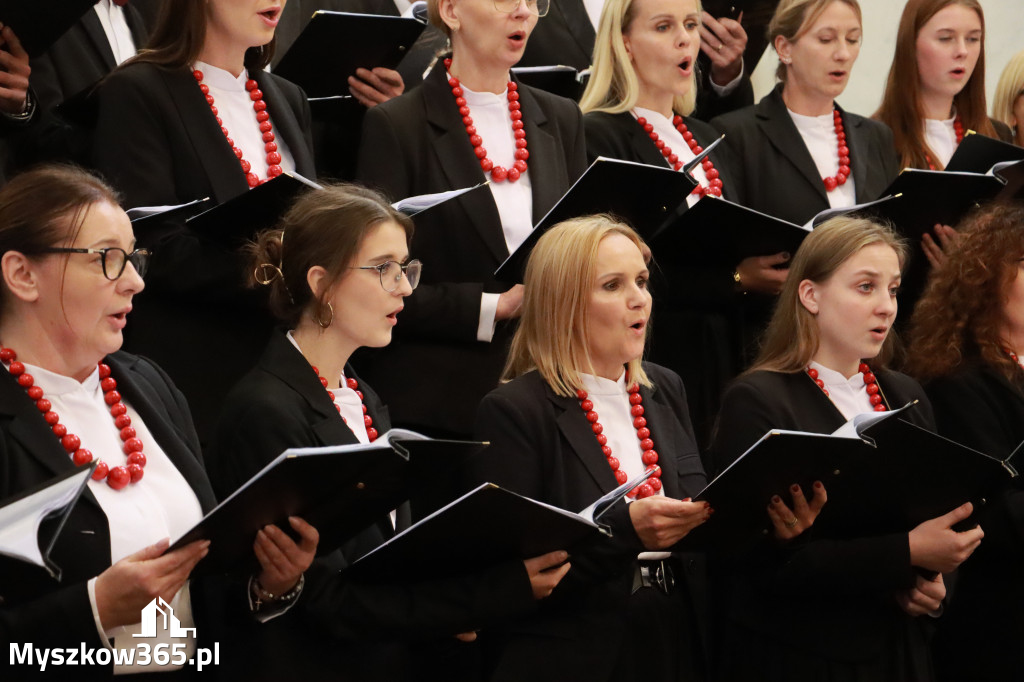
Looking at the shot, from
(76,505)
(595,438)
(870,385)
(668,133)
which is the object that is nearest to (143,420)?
(76,505)

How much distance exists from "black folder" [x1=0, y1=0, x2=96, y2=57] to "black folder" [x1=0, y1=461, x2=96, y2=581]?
4.48 ft

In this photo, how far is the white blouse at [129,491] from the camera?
2.53 metres

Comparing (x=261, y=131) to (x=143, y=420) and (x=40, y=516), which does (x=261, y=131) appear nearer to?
(x=143, y=420)

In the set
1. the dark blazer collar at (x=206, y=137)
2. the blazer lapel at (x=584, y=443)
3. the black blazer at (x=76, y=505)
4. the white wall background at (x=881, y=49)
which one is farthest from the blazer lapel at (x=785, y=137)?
the black blazer at (x=76, y=505)


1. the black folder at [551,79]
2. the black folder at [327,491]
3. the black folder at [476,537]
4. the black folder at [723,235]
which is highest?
the black folder at [551,79]

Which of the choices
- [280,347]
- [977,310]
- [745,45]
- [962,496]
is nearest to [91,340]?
[280,347]

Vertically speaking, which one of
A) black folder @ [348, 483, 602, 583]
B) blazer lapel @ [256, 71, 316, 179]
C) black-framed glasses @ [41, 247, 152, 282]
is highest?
blazer lapel @ [256, 71, 316, 179]

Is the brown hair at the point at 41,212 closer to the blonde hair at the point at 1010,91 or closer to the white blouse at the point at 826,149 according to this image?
the white blouse at the point at 826,149

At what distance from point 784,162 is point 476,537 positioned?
7.41 feet

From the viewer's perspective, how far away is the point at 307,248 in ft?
10.1

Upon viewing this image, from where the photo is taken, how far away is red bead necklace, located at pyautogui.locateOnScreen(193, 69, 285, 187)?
352 centimetres

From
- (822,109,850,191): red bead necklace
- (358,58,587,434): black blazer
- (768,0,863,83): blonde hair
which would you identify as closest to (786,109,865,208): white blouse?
(822,109,850,191): red bead necklace

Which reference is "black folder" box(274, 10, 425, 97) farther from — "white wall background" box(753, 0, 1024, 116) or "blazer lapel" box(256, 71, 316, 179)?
"white wall background" box(753, 0, 1024, 116)

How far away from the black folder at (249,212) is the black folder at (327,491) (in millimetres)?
778
